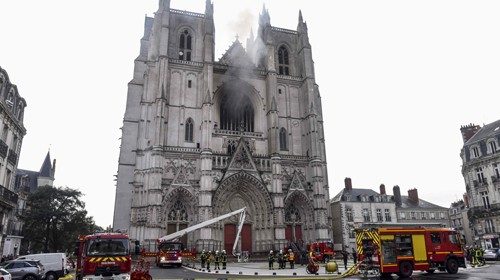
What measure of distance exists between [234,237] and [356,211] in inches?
895

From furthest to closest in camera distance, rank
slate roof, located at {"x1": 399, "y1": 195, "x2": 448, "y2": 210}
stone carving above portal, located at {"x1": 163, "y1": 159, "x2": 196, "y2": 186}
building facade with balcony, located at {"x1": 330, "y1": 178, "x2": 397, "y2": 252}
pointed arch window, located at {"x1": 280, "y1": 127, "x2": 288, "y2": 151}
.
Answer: slate roof, located at {"x1": 399, "y1": 195, "x2": 448, "y2": 210}
building facade with balcony, located at {"x1": 330, "y1": 178, "x2": 397, "y2": 252}
pointed arch window, located at {"x1": 280, "y1": 127, "x2": 288, "y2": 151}
stone carving above portal, located at {"x1": 163, "y1": 159, "x2": 196, "y2": 186}

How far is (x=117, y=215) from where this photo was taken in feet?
119

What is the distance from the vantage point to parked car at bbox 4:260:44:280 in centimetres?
1711

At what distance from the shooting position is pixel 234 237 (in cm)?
3603

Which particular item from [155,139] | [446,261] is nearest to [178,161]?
[155,139]

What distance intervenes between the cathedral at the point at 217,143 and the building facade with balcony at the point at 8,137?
1011cm

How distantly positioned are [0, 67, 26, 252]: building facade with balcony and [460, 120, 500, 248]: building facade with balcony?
43.4m

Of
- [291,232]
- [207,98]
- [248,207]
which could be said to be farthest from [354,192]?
[207,98]

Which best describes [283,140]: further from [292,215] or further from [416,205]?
[416,205]

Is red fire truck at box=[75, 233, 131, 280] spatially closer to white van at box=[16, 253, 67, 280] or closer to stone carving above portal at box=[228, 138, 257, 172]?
white van at box=[16, 253, 67, 280]

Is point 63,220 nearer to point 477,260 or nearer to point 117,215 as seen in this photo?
point 117,215

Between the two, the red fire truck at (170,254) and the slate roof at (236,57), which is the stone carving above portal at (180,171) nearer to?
the red fire truck at (170,254)

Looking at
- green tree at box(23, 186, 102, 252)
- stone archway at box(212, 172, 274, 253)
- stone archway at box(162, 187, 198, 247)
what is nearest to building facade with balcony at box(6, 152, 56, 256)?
green tree at box(23, 186, 102, 252)

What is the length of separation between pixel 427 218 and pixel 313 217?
28.1 metres
